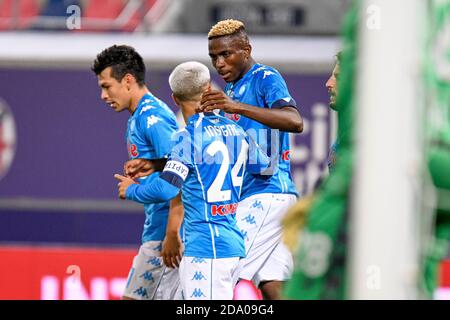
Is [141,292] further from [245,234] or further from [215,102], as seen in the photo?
[215,102]

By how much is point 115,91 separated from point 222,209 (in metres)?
1.07

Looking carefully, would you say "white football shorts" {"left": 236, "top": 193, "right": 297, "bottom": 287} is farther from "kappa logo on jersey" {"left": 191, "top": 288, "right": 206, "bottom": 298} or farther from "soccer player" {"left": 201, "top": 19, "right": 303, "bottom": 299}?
"kappa logo on jersey" {"left": 191, "top": 288, "right": 206, "bottom": 298}

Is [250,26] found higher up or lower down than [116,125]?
higher up

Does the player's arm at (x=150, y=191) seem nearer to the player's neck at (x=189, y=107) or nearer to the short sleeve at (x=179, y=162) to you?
the short sleeve at (x=179, y=162)

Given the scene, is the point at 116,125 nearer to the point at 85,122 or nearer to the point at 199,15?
the point at 85,122

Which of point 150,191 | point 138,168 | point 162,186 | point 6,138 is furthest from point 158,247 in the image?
point 6,138

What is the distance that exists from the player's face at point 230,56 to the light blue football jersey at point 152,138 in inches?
16.7

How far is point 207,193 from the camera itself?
4574 millimetres

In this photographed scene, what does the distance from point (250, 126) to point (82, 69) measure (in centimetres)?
477

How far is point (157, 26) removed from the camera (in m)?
10.3

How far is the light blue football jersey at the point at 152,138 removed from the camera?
5.21 metres
